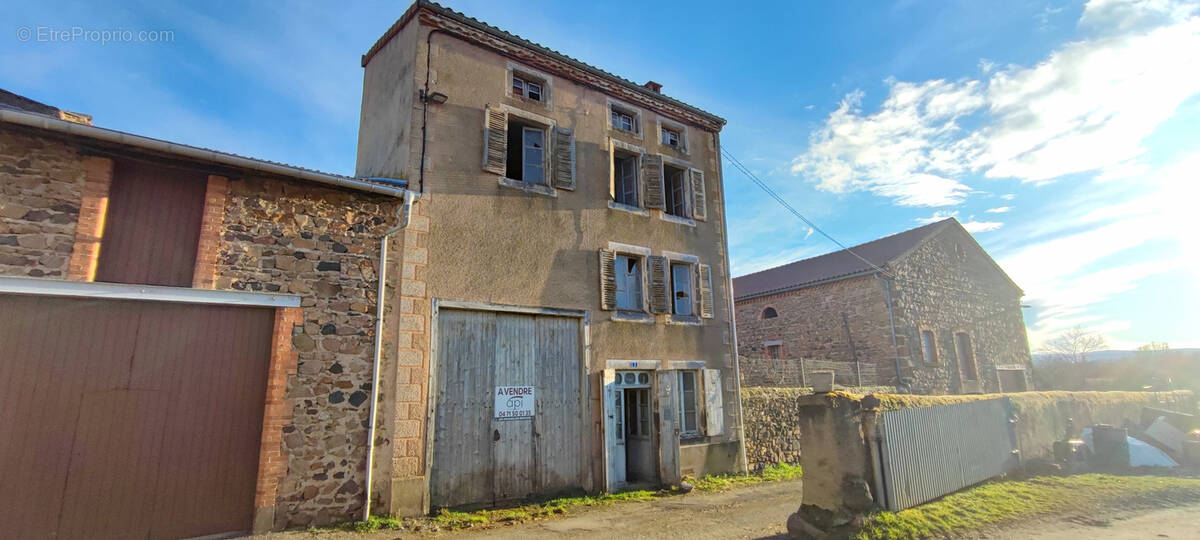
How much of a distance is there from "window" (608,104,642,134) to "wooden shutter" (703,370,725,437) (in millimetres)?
5457

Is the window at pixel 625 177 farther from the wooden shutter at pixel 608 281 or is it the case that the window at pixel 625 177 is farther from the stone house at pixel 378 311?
the wooden shutter at pixel 608 281

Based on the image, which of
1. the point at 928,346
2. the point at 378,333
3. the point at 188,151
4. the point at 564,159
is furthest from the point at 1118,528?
the point at 928,346

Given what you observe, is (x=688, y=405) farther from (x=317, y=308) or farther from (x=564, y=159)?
(x=317, y=308)

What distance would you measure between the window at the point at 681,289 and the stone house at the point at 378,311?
0.05 metres

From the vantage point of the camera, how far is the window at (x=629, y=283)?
35.3 ft

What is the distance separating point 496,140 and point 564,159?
1.42m

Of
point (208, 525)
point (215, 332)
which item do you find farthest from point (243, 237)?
point (208, 525)

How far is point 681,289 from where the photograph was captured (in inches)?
464

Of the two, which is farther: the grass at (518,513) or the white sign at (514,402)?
the white sign at (514,402)

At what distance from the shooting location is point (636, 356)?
1048cm

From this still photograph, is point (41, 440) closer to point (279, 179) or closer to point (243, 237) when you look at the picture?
point (243, 237)

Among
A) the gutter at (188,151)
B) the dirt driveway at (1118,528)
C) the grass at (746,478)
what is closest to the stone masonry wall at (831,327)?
the grass at (746,478)

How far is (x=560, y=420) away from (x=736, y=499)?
131 inches

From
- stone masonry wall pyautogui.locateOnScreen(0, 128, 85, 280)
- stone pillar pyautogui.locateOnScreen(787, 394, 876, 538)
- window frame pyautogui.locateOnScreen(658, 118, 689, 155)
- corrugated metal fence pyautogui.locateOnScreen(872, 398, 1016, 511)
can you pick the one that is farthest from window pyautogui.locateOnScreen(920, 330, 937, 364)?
stone masonry wall pyautogui.locateOnScreen(0, 128, 85, 280)
